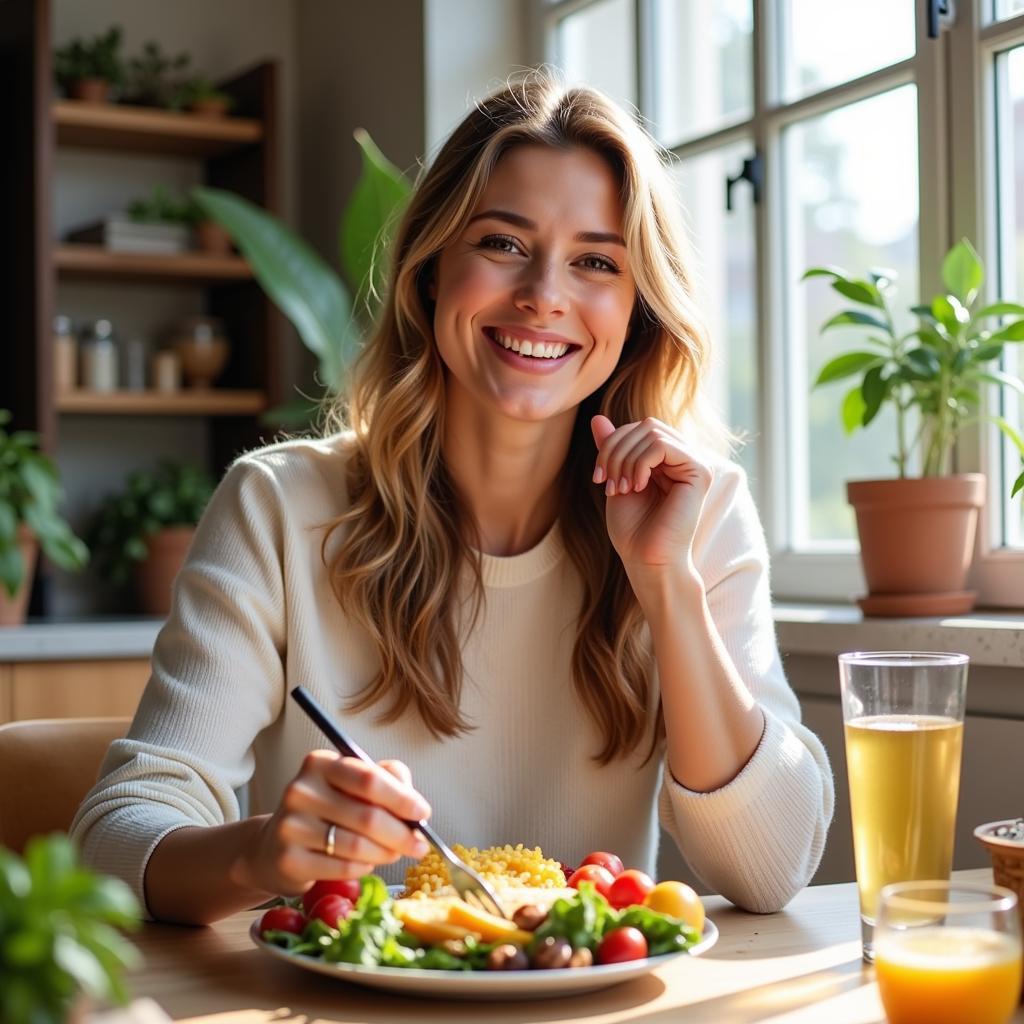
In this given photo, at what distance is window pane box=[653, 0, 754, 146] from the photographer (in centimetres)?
298

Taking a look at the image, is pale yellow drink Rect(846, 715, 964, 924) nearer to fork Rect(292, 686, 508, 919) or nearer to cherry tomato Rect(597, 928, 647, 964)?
cherry tomato Rect(597, 928, 647, 964)

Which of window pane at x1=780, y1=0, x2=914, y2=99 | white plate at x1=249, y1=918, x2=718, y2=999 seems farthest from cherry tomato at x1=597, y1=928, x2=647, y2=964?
window pane at x1=780, y1=0, x2=914, y2=99

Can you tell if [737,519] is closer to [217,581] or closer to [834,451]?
[217,581]

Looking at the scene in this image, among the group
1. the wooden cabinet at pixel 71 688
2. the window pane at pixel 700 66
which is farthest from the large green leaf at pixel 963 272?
the wooden cabinet at pixel 71 688

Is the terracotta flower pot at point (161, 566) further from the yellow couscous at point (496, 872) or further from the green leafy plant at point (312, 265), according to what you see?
the yellow couscous at point (496, 872)

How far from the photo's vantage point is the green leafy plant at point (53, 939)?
52cm

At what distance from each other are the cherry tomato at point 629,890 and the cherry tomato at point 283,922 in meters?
0.24

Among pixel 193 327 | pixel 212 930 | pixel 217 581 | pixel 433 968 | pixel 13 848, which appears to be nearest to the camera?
pixel 433 968

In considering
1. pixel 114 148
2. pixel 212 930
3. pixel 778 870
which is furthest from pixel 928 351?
pixel 114 148

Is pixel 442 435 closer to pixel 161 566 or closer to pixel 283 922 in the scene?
pixel 283 922

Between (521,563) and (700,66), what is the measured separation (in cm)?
175

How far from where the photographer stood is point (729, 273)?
3.06m

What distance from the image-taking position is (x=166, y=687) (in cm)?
147

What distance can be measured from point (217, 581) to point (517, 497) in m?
0.41
